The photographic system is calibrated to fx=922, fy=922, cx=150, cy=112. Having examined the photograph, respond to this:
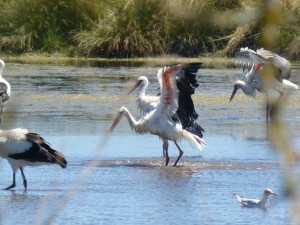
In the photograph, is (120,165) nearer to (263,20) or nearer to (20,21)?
(263,20)

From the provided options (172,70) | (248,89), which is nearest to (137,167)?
(172,70)

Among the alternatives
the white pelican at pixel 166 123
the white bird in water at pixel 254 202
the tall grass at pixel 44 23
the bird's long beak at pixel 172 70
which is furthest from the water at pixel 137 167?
the tall grass at pixel 44 23

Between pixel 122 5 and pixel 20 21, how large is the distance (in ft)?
9.44

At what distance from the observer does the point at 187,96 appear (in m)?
9.94

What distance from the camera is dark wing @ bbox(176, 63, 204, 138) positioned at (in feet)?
31.4

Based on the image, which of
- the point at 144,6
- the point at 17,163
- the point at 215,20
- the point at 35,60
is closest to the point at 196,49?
the point at 144,6

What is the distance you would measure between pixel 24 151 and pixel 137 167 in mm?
1729

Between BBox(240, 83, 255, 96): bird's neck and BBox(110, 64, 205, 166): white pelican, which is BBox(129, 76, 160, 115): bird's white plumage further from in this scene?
BBox(240, 83, 255, 96): bird's neck

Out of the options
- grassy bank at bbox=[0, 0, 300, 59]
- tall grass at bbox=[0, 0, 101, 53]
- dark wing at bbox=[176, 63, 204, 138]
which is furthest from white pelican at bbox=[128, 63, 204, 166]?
tall grass at bbox=[0, 0, 101, 53]

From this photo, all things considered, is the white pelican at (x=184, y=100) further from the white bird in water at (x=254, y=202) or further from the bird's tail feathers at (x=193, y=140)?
the white bird in water at (x=254, y=202)

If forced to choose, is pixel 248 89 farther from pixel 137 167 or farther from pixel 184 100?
pixel 137 167

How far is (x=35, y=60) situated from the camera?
2391 cm

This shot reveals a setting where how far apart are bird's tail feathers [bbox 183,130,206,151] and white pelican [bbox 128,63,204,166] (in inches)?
9.0

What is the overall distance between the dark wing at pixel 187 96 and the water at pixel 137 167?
1.18ft
